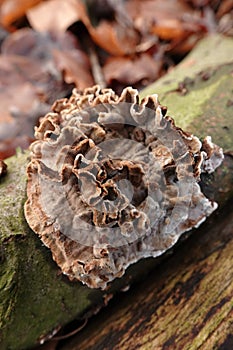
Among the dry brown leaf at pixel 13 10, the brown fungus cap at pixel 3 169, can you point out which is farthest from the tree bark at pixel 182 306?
the dry brown leaf at pixel 13 10

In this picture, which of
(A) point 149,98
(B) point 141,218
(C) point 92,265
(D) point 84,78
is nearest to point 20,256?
(C) point 92,265

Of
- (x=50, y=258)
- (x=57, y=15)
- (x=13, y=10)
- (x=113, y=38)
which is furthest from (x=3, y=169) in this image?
(x=13, y=10)

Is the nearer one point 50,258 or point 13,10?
point 50,258

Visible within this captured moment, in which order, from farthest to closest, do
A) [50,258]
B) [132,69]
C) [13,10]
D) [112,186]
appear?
[13,10]
[132,69]
[50,258]
[112,186]

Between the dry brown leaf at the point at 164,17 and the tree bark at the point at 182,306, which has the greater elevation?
the dry brown leaf at the point at 164,17

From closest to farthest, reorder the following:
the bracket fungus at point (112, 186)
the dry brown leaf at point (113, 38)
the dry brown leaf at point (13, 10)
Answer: the bracket fungus at point (112, 186)
the dry brown leaf at point (113, 38)
the dry brown leaf at point (13, 10)

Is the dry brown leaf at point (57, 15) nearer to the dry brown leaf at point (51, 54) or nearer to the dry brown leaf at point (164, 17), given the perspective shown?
the dry brown leaf at point (51, 54)

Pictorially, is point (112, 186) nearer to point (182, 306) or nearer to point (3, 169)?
point (3, 169)

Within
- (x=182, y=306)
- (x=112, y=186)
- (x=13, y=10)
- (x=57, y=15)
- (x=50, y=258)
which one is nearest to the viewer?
(x=112, y=186)

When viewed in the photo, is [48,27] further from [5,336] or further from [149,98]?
[5,336]
